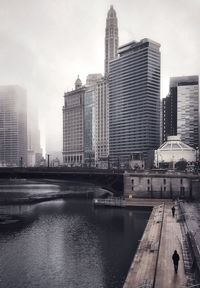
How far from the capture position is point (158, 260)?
5881 cm

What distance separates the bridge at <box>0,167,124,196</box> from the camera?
161375 millimetres

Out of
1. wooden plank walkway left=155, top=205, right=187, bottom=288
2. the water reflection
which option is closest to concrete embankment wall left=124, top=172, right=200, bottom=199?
the water reflection

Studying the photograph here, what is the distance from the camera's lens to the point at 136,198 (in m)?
153

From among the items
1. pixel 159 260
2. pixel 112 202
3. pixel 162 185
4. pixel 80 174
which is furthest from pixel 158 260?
pixel 80 174

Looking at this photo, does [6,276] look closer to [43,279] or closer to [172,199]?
[43,279]

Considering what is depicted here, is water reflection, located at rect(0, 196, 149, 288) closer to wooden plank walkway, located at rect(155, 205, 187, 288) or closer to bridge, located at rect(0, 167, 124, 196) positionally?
wooden plank walkway, located at rect(155, 205, 187, 288)

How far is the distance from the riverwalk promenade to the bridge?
69481 millimetres

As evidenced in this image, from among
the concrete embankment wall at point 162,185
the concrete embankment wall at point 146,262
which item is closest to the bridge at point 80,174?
the concrete embankment wall at point 162,185

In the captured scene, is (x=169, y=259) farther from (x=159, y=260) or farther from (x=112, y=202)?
(x=112, y=202)

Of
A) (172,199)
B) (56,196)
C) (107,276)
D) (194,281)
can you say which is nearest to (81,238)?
(107,276)

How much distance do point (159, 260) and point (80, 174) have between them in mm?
104034

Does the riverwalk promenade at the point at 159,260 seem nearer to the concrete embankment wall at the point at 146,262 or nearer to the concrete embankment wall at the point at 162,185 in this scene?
the concrete embankment wall at the point at 146,262

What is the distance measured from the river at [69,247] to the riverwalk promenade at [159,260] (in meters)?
3.99

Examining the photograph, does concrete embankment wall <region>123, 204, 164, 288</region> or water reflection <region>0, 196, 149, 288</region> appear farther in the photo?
water reflection <region>0, 196, 149, 288</region>
